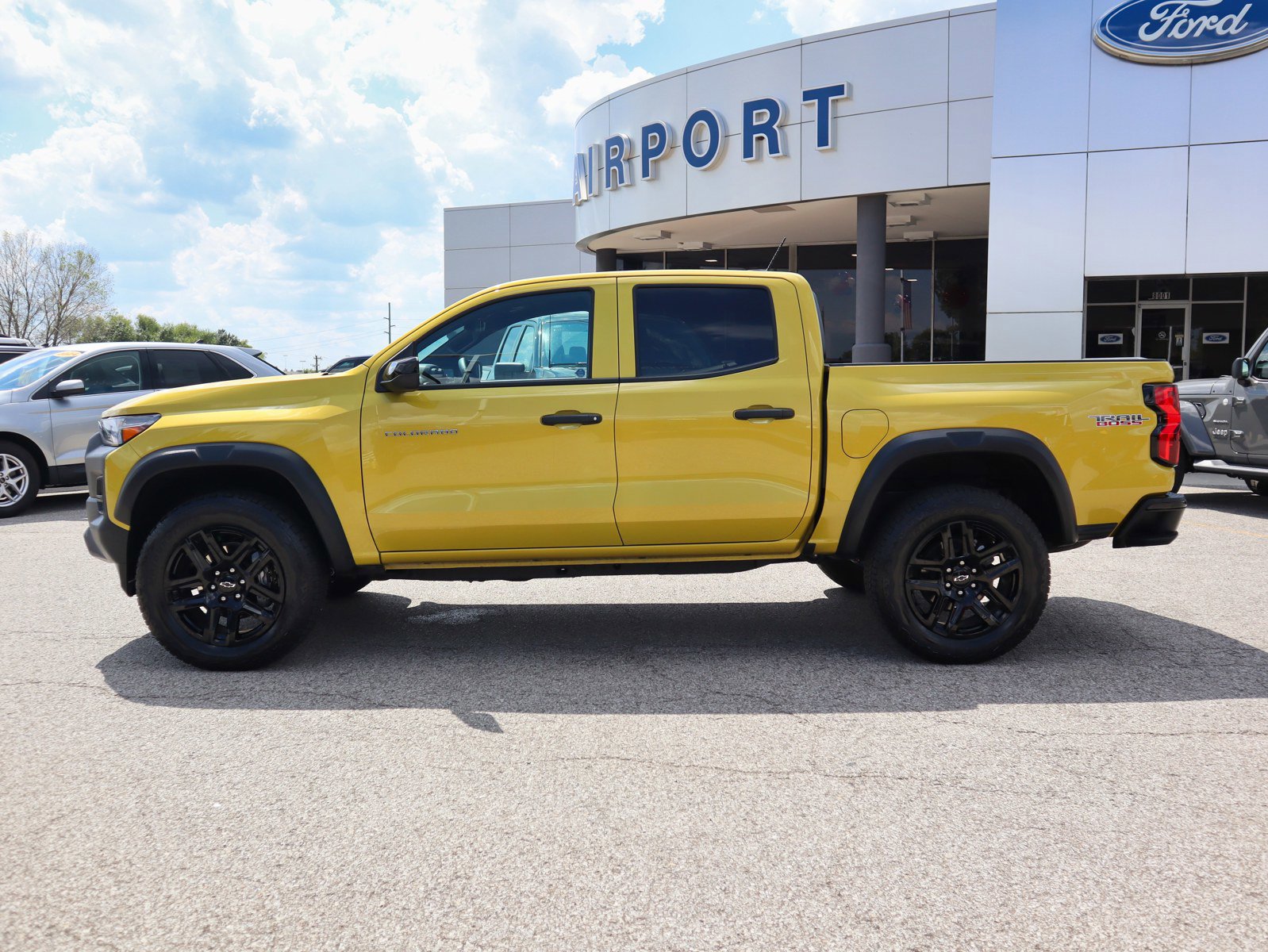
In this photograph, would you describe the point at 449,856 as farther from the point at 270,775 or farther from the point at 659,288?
the point at 659,288

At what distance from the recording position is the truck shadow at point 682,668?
186 inches

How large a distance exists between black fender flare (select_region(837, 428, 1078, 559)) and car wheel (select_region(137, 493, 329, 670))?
2.74 meters

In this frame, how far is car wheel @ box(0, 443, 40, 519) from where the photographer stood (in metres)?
11.4

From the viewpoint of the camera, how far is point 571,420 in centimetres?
515

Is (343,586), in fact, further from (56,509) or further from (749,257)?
(749,257)

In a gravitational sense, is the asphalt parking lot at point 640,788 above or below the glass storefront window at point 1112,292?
below

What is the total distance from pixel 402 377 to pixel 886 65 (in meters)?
19.0

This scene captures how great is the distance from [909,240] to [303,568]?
26299 millimetres

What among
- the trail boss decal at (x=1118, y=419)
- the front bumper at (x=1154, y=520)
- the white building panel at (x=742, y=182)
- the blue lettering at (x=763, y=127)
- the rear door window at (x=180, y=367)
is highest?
the blue lettering at (x=763, y=127)

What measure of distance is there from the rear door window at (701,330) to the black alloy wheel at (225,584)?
2138mm

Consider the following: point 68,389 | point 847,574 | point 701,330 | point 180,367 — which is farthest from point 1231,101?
point 68,389

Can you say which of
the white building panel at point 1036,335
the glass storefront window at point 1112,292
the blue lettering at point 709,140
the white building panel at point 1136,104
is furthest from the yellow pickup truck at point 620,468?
the blue lettering at point 709,140

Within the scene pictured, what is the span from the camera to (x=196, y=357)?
485 inches

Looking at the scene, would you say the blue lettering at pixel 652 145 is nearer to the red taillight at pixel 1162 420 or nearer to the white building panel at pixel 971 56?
Result: the white building panel at pixel 971 56
